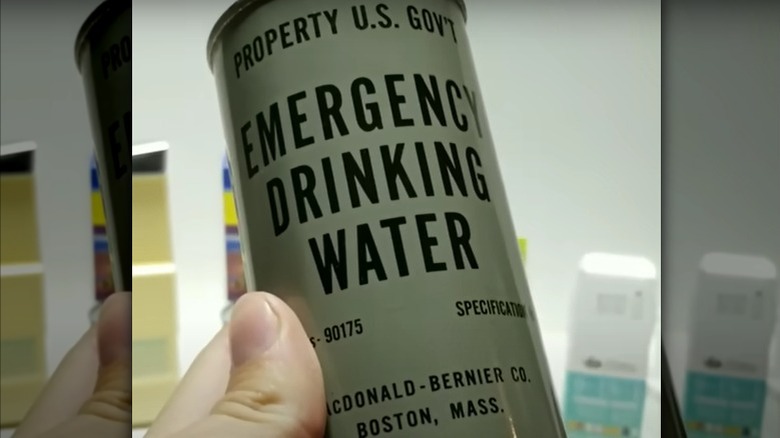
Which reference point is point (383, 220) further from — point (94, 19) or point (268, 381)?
point (94, 19)

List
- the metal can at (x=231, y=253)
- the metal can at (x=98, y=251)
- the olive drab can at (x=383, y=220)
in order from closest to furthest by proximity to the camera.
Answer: the olive drab can at (x=383, y=220) → the metal can at (x=98, y=251) → the metal can at (x=231, y=253)

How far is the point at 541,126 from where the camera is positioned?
847mm

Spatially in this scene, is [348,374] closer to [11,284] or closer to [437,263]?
[437,263]

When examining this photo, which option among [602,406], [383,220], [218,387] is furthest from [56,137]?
[602,406]

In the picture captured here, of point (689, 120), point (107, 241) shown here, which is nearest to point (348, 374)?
point (107, 241)

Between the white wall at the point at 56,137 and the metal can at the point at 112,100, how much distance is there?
8cm

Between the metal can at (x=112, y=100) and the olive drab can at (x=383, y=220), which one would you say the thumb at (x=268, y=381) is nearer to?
the olive drab can at (x=383, y=220)

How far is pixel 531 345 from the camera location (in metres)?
0.53

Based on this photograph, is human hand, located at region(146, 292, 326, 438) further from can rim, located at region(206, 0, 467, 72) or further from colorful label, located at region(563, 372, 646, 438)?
colorful label, located at region(563, 372, 646, 438)

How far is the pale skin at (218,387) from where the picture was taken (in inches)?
20.9

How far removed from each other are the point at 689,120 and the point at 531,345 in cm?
38

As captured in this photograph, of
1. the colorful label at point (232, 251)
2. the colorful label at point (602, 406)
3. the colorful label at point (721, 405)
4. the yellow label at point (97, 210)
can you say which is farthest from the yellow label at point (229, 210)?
the colorful label at point (721, 405)

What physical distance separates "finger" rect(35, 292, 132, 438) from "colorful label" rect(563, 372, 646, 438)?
1.42 ft

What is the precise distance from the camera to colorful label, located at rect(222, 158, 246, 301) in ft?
2.82
